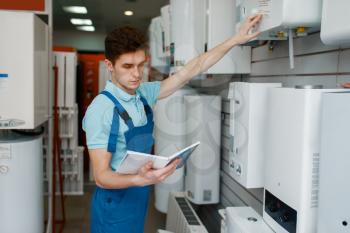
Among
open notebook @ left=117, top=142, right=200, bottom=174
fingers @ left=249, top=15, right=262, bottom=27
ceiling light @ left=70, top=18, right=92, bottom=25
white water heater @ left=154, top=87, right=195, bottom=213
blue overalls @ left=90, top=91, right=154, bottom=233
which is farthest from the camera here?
ceiling light @ left=70, top=18, right=92, bottom=25

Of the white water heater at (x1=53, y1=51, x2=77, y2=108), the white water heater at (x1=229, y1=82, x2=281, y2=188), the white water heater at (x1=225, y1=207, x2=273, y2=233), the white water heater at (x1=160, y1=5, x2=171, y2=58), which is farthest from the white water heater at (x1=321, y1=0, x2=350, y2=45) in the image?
the white water heater at (x1=53, y1=51, x2=77, y2=108)

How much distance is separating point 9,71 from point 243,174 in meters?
1.72

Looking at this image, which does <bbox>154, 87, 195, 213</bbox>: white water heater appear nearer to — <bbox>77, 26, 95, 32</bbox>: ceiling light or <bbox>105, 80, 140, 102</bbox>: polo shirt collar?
<bbox>105, 80, 140, 102</bbox>: polo shirt collar

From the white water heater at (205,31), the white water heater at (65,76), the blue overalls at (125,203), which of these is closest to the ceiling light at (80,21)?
the white water heater at (65,76)

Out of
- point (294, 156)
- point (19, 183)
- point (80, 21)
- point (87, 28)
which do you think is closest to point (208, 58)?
point (294, 156)

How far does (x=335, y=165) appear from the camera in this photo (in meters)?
1.07

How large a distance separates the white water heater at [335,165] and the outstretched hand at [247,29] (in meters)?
0.70

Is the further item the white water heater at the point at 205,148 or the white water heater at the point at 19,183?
the white water heater at the point at 205,148

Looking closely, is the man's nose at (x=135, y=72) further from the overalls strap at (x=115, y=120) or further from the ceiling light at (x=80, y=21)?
the ceiling light at (x=80, y=21)

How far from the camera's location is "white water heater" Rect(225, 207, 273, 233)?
167 cm

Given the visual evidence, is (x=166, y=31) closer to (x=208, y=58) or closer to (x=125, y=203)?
(x=208, y=58)

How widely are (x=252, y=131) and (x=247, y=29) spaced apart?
0.52m

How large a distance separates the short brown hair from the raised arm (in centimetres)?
51

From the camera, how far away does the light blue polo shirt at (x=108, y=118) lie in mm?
1557
